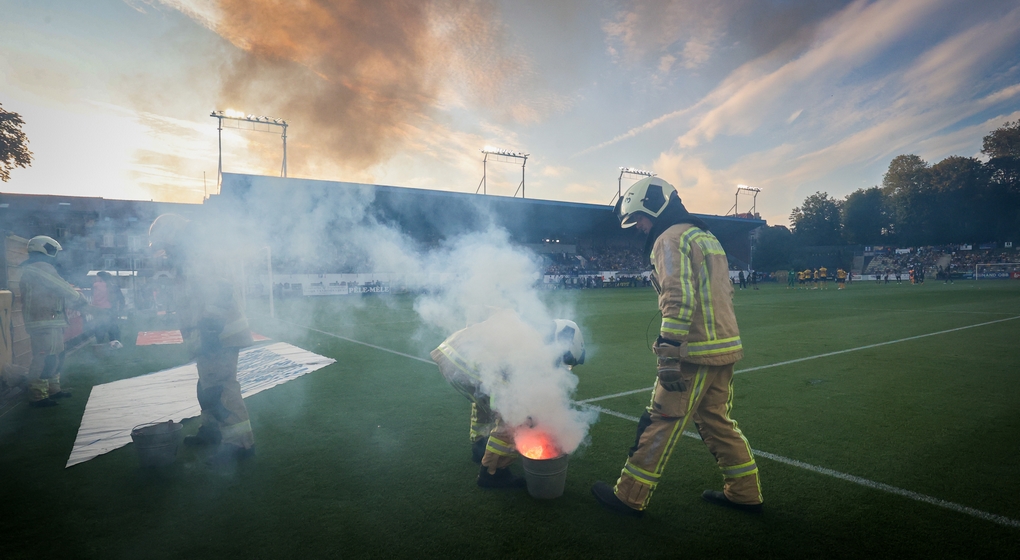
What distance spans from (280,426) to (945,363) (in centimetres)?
991

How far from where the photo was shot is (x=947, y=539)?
112 inches

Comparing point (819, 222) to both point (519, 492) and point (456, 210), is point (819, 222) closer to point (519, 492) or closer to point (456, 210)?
point (456, 210)

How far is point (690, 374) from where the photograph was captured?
3156mm

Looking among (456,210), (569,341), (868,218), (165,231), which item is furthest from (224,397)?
(868,218)

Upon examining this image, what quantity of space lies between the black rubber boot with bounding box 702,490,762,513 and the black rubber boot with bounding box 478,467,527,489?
51.5 inches

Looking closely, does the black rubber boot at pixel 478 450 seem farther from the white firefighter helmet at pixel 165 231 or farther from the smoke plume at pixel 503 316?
the white firefighter helmet at pixel 165 231

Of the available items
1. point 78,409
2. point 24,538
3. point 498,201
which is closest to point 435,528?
point 24,538

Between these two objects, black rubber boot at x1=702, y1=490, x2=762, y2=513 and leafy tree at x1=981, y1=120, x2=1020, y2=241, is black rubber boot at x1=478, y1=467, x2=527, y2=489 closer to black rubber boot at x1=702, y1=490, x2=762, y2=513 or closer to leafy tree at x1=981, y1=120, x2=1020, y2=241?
black rubber boot at x1=702, y1=490, x2=762, y2=513

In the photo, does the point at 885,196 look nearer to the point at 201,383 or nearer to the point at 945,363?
the point at 945,363

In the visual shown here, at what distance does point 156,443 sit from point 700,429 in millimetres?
4278

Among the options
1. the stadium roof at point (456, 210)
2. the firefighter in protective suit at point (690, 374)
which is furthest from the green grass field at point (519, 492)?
the stadium roof at point (456, 210)

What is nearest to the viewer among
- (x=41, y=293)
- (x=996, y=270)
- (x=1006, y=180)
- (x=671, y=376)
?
(x=671, y=376)

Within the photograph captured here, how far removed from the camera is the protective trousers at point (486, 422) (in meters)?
3.62

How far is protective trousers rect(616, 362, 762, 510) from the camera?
10.2 ft
